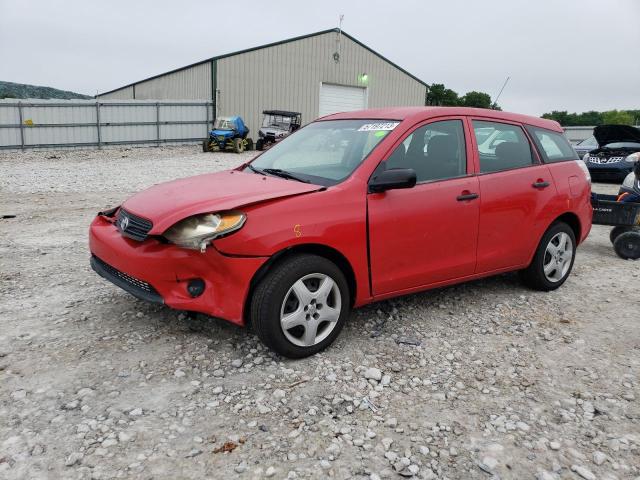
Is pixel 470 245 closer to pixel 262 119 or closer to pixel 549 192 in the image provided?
pixel 549 192

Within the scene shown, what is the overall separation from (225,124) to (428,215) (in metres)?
19.9

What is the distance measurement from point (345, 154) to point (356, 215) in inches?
26.2

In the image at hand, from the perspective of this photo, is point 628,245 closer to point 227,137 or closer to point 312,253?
point 312,253

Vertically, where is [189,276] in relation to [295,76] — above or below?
below

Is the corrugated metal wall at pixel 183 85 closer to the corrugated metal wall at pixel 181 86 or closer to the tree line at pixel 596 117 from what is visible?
the corrugated metal wall at pixel 181 86

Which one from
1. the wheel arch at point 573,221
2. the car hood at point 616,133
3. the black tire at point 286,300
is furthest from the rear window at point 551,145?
the car hood at point 616,133

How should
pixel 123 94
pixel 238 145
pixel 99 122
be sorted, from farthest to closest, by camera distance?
pixel 123 94, pixel 99 122, pixel 238 145

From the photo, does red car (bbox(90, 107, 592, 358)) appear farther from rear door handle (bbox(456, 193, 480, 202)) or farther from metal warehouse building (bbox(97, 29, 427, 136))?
metal warehouse building (bbox(97, 29, 427, 136))

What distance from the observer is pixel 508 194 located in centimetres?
450

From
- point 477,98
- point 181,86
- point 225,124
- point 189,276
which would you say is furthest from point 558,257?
point 477,98

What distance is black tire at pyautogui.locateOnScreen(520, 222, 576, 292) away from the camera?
4.94 metres

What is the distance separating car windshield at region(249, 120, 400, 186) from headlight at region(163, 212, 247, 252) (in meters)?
0.77

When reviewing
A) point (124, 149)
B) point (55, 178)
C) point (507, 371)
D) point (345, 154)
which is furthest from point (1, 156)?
point (507, 371)

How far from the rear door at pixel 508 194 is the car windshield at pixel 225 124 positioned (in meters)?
18.9
